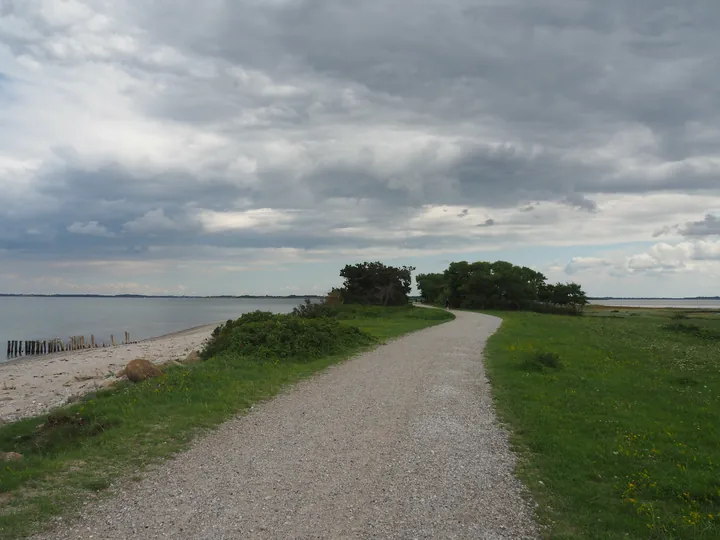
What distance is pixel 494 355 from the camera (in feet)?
69.9

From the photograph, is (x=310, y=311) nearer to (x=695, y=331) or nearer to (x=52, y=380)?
(x=52, y=380)

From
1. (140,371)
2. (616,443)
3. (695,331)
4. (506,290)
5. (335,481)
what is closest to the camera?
(335,481)

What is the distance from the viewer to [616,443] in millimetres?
8992

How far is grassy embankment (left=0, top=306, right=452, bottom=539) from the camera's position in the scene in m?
6.75

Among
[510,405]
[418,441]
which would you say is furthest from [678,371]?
[418,441]

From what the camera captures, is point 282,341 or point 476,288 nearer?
point 282,341

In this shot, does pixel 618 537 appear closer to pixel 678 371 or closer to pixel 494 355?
pixel 678 371

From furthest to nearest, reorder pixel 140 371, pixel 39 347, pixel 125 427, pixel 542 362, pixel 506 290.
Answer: pixel 506 290
pixel 39 347
pixel 542 362
pixel 140 371
pixel 125 427

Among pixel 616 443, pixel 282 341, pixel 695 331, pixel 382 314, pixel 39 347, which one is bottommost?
pixel 39 347

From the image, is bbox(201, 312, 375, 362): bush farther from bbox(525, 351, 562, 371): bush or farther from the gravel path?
bbox(525, 351, 562, 371): bush

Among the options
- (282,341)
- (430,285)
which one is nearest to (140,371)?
(282,341)

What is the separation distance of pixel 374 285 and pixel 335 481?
6080 centimetres

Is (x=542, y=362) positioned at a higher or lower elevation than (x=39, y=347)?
higher

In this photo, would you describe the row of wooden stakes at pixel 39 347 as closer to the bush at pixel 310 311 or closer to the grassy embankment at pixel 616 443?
the bush at pixel 310 311
